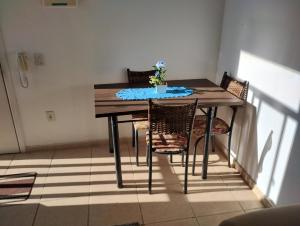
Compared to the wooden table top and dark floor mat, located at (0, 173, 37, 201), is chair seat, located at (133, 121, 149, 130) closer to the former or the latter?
the wooden table top

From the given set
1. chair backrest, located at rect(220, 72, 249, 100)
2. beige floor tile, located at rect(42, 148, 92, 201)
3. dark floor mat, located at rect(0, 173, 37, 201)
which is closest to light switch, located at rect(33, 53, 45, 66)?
beige floor tile, located at rect(42, 148, 92, 201)

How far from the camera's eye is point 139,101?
2078 millimetres

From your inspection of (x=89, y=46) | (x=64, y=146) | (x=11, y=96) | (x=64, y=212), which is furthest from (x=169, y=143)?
(x=11, y=96)

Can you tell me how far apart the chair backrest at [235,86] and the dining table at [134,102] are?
9 cm

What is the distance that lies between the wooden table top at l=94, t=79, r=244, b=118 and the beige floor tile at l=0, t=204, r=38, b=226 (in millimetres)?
965

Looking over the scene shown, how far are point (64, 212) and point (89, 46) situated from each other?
1.56m

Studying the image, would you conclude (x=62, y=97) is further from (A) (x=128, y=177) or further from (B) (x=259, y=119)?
(B) (x=259, y=119)

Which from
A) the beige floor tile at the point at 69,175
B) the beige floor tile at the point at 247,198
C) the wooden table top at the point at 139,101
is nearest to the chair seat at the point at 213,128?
the wooden table top at the point at 139,101

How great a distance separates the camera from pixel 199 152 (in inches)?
112

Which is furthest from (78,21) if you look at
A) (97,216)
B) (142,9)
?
(97,216)

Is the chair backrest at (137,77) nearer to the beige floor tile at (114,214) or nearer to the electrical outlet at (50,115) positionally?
the electrical outlet at (50,115)

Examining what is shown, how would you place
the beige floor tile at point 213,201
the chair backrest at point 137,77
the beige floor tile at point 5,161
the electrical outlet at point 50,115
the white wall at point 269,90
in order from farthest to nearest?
the electrical outlet at point 50,115 → the chair backrest at point 137,77 → the beige floor tile at point 5,161 → the beige floor tile at point 213,201 → the white wall at point 269,90

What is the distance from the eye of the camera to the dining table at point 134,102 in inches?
75.4

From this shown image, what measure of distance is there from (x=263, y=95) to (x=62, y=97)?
6.45ft
